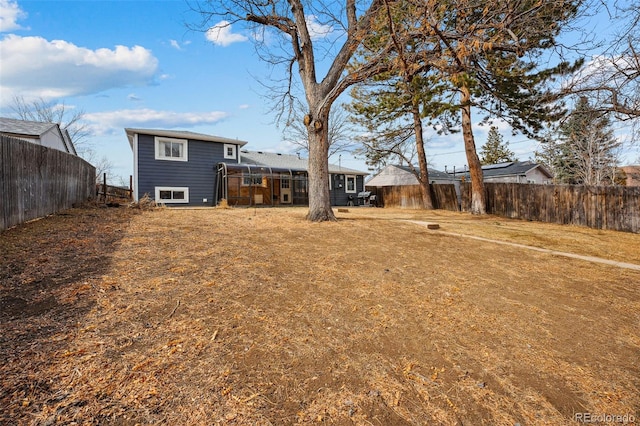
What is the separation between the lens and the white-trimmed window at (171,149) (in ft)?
48.7

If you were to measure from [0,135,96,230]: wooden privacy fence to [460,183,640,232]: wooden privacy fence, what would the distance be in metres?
14.2

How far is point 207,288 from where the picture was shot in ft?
9.23

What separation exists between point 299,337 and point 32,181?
20.7 feet

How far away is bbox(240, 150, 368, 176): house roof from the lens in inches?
723

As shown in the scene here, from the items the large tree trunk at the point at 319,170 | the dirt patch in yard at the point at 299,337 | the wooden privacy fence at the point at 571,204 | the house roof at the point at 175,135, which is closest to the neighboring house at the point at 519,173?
the wooden privacy fence at the point at 571,204

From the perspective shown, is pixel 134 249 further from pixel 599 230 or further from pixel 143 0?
pixel 599 230

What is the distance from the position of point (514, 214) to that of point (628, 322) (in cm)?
1031

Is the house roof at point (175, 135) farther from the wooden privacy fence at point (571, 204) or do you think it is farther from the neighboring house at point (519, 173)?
the neighboring house at point (519, 173)

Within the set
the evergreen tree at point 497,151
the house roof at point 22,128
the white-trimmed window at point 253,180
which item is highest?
the evergreen tree at point 497,151

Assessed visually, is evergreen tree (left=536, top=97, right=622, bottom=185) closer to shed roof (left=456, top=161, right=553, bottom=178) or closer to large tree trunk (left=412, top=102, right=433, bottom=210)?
shed roof (left=456, top=161, right=553, bottom=178)

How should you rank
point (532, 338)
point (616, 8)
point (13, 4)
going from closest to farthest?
point (532, 338), point (616, 8), point (13, 4)

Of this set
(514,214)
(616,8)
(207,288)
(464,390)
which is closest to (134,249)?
(207,288)

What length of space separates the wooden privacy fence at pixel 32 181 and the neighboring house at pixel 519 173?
1060 inches

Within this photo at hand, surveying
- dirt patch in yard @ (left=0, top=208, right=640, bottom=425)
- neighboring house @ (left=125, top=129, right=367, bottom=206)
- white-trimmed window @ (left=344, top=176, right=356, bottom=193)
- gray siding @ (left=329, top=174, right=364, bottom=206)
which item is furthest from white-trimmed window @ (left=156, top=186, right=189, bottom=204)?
dirt patch in yard @ (left=0, top=208, right=640, bottom=425)
